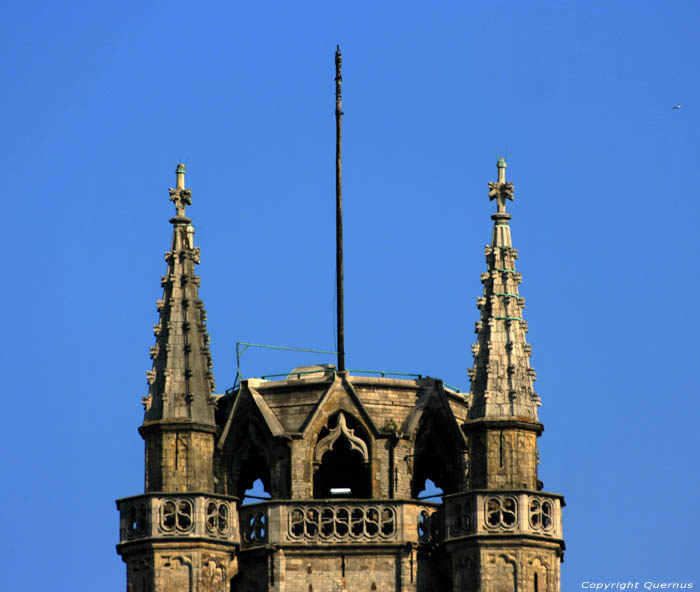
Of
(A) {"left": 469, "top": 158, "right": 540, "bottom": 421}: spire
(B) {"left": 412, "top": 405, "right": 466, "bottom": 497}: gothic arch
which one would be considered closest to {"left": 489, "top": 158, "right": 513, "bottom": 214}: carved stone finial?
(A) {"left": 469, "top": 158, "right": 540, "bottom": 421}: spire

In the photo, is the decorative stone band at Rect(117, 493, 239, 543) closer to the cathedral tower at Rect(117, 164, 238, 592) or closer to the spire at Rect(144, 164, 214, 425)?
the cathedral tower at Rect(117, 164, 238, 592)

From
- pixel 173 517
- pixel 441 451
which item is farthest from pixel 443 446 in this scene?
pixel 173 517

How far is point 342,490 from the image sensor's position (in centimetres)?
14200

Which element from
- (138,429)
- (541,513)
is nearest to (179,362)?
(138,429)

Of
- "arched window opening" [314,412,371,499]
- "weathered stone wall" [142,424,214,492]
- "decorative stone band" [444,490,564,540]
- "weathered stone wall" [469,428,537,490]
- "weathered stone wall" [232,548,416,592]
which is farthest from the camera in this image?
"arched window opening" [314,412,371,499]

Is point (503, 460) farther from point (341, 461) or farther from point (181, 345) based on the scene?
point (181, 345)

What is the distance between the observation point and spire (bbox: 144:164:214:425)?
140 m

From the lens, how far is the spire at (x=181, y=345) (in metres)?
140

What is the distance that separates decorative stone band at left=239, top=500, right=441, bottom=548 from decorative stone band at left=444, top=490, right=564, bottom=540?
1.46m

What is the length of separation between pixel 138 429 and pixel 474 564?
35.0 ft

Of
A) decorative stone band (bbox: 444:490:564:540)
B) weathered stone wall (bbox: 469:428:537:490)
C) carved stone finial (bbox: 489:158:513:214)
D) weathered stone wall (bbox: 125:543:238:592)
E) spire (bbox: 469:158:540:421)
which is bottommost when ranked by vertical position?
weathered stone wall (bbox: 125:543:238:592)

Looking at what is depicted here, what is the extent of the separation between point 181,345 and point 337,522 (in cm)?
709

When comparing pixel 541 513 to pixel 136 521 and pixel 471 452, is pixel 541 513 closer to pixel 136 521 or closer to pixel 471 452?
pixel 471 452

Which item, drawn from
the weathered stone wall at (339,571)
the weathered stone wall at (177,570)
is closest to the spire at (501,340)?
the weathered stone wall at (339,571)
